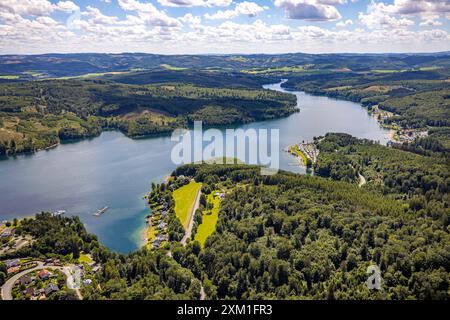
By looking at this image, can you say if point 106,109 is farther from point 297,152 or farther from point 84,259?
point 84,259

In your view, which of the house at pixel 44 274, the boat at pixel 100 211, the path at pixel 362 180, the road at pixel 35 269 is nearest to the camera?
the road at pixel 35 269

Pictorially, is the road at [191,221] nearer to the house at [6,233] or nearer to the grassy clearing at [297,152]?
the house at [6,233]

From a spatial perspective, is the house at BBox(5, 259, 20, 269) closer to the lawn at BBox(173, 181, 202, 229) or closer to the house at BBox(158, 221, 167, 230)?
the house at BBox(158, 221, 167, 230)

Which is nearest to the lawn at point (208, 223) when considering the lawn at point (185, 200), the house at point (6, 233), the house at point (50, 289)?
the lawn at point (185, 200)

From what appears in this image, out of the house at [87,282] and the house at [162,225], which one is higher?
the house at [162,225]

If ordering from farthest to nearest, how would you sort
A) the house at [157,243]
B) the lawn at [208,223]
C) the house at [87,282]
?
1. the lawn at [208,223]
2. the house at [157,243]
3. the house at [87,282]

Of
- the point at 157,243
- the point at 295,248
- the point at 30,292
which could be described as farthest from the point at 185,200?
the point at 30,292
